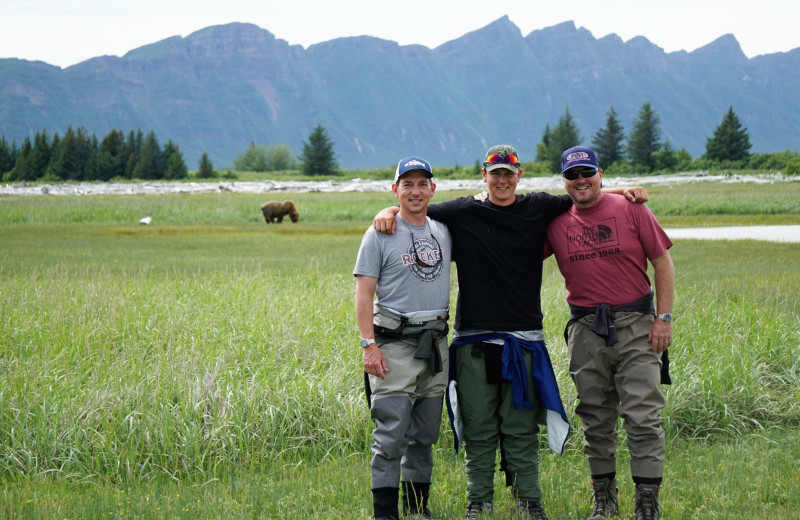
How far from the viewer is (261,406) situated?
309 inches

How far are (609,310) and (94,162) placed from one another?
115344 millimetres

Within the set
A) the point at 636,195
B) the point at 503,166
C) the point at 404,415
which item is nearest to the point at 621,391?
the point at 636,195

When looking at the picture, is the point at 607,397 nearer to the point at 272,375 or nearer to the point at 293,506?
the point at 293,506

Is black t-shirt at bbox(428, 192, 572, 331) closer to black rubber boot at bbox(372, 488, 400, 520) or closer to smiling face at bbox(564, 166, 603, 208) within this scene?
smiling face at bbox(564, 166, 603, 208)

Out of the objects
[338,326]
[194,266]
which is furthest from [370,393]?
[194,266]

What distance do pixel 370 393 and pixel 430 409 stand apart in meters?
0.43

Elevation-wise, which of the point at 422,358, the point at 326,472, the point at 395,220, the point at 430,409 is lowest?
the point at 326,472

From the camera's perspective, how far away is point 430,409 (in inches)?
211

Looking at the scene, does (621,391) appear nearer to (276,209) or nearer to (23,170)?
(276,209)

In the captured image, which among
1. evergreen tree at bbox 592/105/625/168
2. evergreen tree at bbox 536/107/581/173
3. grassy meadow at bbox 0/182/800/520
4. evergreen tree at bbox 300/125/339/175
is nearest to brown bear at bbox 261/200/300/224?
grassy meadow at bbox 0/182/800/520

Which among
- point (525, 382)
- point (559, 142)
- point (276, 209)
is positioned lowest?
point (525, 382)

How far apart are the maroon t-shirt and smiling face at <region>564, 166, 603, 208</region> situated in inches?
3.4

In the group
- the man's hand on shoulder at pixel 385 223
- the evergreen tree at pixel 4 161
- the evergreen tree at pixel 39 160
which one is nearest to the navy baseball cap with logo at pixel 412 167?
the man's hand on shoulder at pixel 385 223

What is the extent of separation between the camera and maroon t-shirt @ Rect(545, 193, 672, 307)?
5406mm
